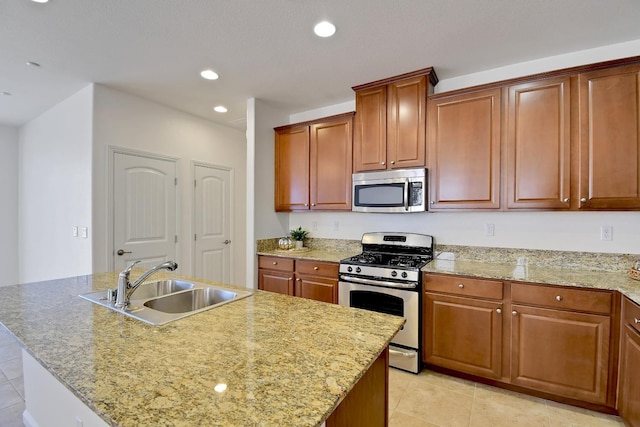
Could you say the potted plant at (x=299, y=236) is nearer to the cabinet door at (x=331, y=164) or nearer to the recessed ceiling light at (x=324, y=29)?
the cabinet door at (x=331, y=164)

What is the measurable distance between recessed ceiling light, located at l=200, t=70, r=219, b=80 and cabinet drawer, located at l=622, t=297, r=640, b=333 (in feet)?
11.0

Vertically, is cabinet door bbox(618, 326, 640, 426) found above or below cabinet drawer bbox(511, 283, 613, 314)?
below

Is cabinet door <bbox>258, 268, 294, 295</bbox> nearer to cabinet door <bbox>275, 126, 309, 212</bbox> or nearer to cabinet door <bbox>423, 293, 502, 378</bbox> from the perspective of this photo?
cabinet door <bbox>275, 126, 309, 212</bbox>

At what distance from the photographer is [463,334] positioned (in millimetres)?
2297

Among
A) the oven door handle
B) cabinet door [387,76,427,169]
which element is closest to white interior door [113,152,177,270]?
the oven door handle

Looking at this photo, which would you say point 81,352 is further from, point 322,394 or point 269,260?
point 269,260

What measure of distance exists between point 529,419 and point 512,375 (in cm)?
28

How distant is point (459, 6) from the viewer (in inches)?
70.6

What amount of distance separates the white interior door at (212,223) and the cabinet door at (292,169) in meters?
1.03

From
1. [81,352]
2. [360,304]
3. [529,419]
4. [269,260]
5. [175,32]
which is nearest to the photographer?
[81,352]

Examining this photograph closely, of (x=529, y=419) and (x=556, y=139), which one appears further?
(x=556, y=139)

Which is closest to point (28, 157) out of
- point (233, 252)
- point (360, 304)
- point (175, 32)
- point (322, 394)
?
point (233, 252)

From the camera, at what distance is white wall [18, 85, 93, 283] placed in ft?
9.87

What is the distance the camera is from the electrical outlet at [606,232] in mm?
2273
